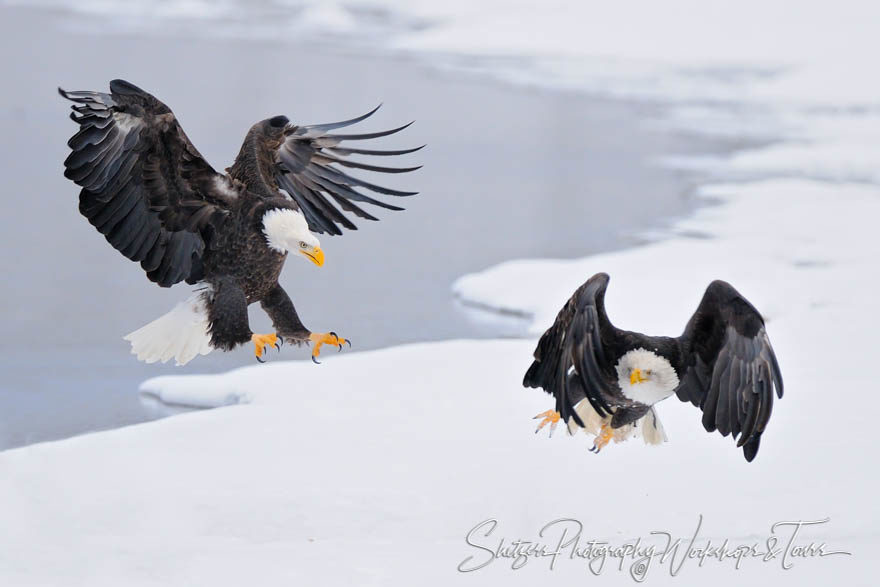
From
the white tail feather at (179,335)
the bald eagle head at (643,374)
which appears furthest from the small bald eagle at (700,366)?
the white tail feather at (179,335)

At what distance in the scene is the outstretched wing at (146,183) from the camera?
329 centimetres

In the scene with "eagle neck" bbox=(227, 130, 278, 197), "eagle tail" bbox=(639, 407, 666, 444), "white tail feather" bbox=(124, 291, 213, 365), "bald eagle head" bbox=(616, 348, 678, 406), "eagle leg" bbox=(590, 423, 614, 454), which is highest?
"eagle neck" bbox=(227, 130, 278, 197)

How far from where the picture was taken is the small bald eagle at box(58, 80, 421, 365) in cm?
331

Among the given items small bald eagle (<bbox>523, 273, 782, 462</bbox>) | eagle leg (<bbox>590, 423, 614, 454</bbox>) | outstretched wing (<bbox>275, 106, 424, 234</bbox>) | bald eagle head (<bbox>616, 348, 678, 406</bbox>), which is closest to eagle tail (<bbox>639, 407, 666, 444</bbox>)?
eagle leg (<bbox>590, 423, 614, 454</bbox>)

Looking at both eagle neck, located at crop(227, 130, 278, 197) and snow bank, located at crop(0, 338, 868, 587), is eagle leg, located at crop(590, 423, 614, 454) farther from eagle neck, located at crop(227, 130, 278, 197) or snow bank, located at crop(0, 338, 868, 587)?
eagle neck, located at crop(227, 130, 278, 197)

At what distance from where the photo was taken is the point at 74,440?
4426 millimetres

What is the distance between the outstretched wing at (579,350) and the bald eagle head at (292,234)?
2.27 ft

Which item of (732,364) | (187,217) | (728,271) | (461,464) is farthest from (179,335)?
(728,271)

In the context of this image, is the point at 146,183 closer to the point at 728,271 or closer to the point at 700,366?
the point at 700,366

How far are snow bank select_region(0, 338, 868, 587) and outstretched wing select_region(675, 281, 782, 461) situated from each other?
0.38 metres

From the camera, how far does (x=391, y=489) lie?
13.4 ft

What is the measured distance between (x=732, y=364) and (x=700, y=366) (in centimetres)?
14

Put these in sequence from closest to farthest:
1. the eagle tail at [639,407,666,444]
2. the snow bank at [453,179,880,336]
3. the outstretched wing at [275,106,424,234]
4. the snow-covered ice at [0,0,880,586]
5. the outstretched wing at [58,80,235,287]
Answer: the outstretched wing at [58,80,235,287]
the snow-covered ice at [0,0,880,586]
the outstretched wing at [275,106,424,234]
the eagle tail at [639,407,666,444]
the snow bank at [453,179,880,336]

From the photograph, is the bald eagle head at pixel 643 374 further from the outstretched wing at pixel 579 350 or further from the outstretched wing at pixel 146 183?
the outstretched wing at pixel 146 183
